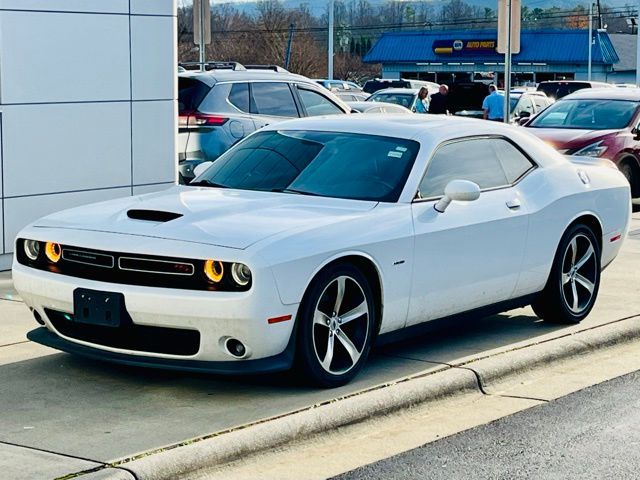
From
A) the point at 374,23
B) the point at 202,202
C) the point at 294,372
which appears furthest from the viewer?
the point at 374,23

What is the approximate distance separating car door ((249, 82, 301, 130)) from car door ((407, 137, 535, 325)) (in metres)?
6.50

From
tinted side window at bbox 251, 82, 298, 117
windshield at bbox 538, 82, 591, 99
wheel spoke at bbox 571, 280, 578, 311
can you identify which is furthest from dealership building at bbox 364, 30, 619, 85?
wheel spoke at bbox 571, 280, 578, 311

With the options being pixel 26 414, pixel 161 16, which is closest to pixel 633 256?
pixel 161 16

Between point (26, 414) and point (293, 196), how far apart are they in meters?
2.12

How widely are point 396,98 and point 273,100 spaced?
17.9 meters

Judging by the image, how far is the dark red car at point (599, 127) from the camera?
16.8 meters

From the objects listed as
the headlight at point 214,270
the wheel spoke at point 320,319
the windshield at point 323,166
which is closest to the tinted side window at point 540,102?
the windshield at point 323,166

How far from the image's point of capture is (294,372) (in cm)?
690

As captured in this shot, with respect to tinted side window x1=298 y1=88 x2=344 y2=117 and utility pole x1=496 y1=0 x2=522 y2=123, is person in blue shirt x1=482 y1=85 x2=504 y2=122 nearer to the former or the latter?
utility pole x1=496 y1=0 x2=522 y2=123

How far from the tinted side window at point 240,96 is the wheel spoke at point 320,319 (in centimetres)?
811

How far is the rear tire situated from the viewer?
28.6 ft

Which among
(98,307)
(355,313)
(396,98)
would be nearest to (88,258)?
(98,307)

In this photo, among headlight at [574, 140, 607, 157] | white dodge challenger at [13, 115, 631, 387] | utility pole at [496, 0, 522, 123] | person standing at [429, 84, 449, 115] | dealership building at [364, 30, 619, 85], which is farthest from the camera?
dealership building at [364, 30, 619, 85]

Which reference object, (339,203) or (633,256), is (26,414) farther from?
(633,256)
